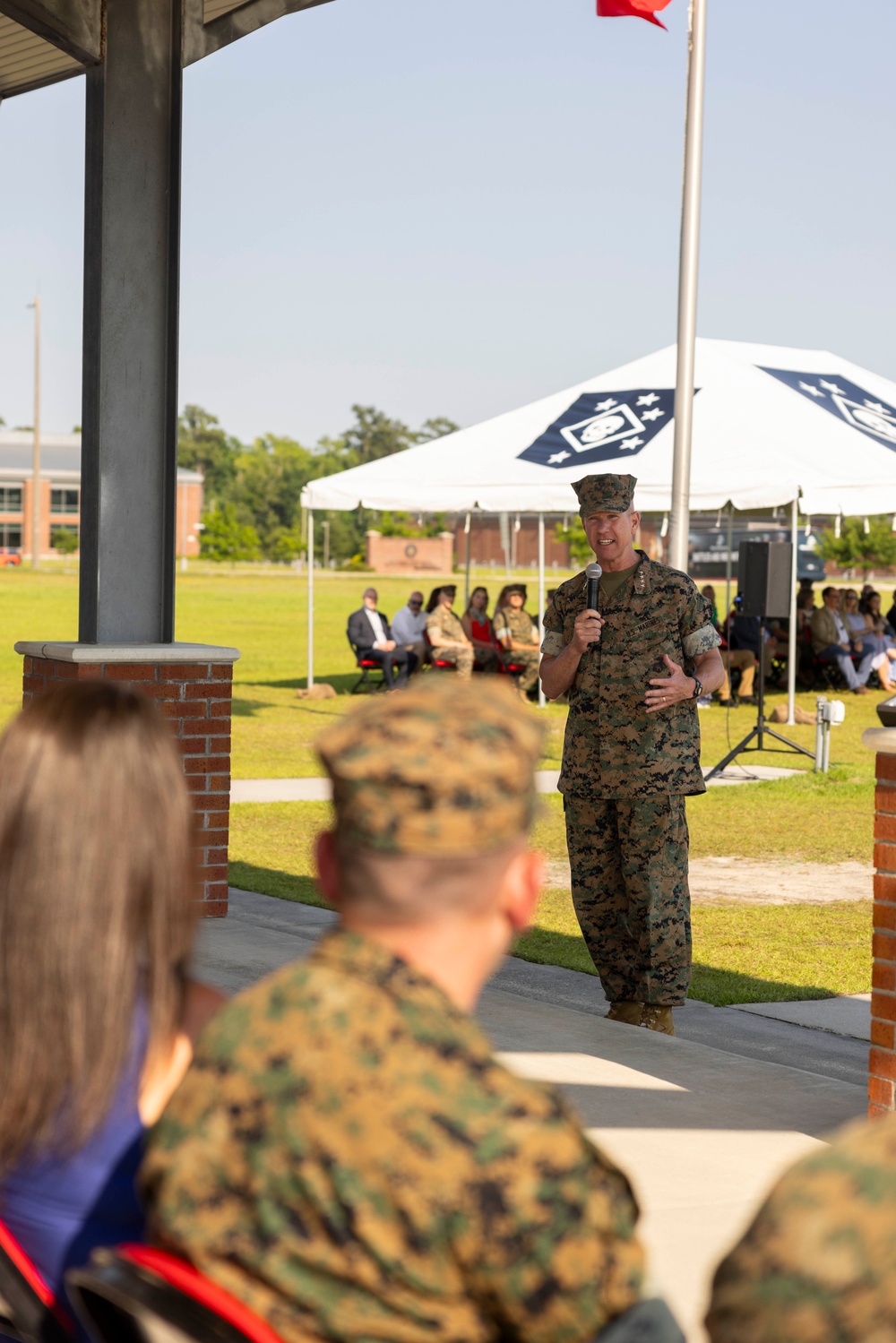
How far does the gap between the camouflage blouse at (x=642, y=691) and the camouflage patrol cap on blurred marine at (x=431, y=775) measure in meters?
3.99

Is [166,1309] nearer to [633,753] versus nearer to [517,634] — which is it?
[633,753]

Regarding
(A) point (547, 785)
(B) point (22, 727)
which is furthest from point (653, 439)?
(B) point (22, 727)

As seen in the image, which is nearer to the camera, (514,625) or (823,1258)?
(823,1258)

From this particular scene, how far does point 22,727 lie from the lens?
1.61 meters

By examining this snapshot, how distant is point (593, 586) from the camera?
18.0 ft

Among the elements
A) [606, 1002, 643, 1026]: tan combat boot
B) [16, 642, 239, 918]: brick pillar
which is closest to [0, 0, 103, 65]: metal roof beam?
[16, 642, 239, 918]: brick pillar

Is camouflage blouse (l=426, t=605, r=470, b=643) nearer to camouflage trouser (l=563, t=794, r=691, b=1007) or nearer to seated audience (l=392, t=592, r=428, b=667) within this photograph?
seated audience (l=392, t=592, r=428, b=667)

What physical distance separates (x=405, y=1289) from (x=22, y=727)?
67 centimetres

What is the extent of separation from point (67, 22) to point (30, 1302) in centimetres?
611

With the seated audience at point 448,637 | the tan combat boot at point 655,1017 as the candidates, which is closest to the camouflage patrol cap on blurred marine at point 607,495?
the tan combat boot at point 655,1017

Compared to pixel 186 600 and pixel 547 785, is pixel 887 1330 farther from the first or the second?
pixel 186 600

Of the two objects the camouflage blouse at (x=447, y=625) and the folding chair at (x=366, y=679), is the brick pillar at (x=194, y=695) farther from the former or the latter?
the folding chair at (x=366, y=679)

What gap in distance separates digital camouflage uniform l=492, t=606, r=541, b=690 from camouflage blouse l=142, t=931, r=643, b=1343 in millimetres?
16543

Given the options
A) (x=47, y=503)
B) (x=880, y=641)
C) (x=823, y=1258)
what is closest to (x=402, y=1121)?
(x=823, y=1258)
